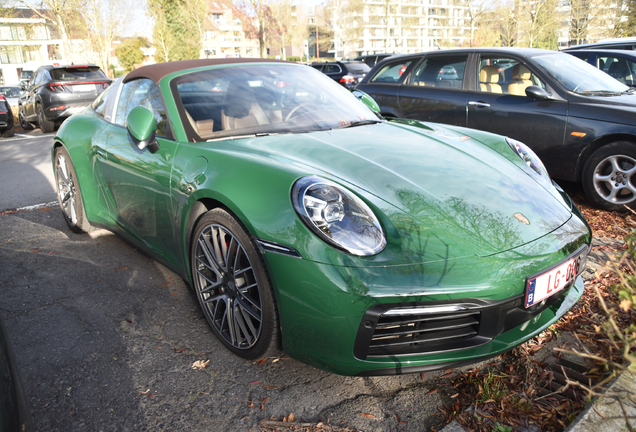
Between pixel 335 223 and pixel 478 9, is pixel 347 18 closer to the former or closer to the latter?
pixel 478 9

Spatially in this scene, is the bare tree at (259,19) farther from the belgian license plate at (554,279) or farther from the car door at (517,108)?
the belgian license plate at (554,279)

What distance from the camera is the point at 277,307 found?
6.49 feet

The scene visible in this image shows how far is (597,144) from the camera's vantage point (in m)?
4.36

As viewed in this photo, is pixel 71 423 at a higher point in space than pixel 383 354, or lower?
lower

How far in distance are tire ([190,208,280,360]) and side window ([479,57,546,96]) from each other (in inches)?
159

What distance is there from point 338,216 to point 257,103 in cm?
136

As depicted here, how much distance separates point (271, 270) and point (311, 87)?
180cm

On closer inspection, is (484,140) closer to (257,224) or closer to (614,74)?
(257,224)

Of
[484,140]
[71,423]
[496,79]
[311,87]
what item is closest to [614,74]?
[496,79]

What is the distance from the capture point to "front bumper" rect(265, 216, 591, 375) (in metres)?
1.73

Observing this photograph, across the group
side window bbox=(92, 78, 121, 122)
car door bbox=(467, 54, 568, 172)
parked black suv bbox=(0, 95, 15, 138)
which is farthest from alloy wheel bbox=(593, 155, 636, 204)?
parked black suv bbox=(0, 95, 15, 138)

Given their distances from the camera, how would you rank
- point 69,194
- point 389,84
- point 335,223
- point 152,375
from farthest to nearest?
1. point 389,84
2. point 69,194
3. point 152,375
4. point 335,223

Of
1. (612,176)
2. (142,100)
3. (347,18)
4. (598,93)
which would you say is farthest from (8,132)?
(347,18)

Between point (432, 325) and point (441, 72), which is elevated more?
point (441, 72)
